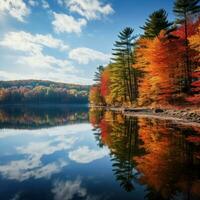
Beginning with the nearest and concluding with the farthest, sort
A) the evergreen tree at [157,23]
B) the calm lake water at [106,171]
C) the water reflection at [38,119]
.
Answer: the calm lake water at [106,171]
the water reflection at [38,119]
the evergreen tree at [157,23]

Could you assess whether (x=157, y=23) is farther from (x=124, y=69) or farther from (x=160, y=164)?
(x=160, y=164)

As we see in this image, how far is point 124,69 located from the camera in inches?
2051

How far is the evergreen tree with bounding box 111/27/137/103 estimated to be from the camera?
48.4 m

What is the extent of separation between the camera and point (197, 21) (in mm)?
34062

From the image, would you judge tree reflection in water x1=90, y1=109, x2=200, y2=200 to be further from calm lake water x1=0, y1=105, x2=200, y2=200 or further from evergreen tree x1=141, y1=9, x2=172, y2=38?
evergreen tree x1=141, y1=9, x2=172, y2=38

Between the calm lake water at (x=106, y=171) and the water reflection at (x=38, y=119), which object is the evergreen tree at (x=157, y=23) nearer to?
the water reflection at (x=38, y=119)

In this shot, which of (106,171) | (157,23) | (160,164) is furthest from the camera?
(157,23)

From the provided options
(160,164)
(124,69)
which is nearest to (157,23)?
(124,69)

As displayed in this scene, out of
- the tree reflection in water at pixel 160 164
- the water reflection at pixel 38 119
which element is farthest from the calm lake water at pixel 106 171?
the water reflection at pixel 38 119

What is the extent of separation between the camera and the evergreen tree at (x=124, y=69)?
1907 inches

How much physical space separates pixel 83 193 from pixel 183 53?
2908 cm

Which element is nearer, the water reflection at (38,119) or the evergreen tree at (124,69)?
the water reflection at (38,119)

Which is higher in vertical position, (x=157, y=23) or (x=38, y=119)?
(x=157, y=23)

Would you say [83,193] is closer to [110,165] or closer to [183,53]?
[110,165]
